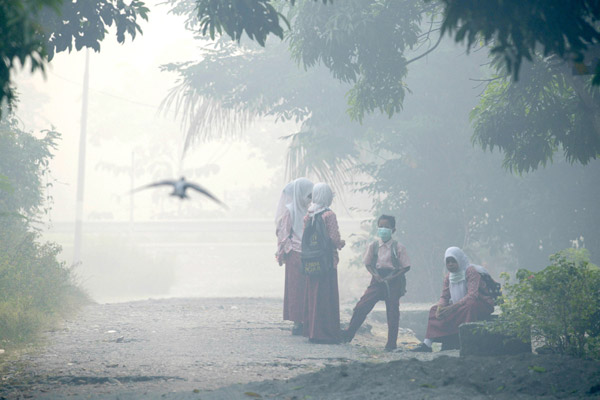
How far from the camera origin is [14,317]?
9.09 meters

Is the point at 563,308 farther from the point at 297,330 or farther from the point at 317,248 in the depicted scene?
the point at 297,330

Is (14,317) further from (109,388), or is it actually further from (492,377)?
(492,377)

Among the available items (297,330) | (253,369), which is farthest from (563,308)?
(297,330)

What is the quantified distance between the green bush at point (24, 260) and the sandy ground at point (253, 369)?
1.66ft

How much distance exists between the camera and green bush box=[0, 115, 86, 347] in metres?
9.26

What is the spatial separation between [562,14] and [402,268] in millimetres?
4468

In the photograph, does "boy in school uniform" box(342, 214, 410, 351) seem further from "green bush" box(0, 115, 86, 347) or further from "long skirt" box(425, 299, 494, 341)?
"green bush" box(0, 115, 86, 347)

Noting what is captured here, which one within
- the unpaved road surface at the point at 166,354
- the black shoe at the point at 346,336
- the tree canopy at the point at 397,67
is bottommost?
the unpaved road surface at the point at 166,354

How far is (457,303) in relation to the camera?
8.86m

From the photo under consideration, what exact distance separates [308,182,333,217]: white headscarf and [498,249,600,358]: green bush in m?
2.92

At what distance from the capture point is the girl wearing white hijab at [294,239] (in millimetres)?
9852

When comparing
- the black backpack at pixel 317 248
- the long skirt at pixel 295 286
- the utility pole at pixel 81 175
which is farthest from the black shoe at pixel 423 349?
the utility pole at pixel 81 175

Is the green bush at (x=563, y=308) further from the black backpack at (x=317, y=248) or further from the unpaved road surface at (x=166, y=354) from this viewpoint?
the black backpack at (x=317, y=248)

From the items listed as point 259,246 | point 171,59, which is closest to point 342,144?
point 259,246
